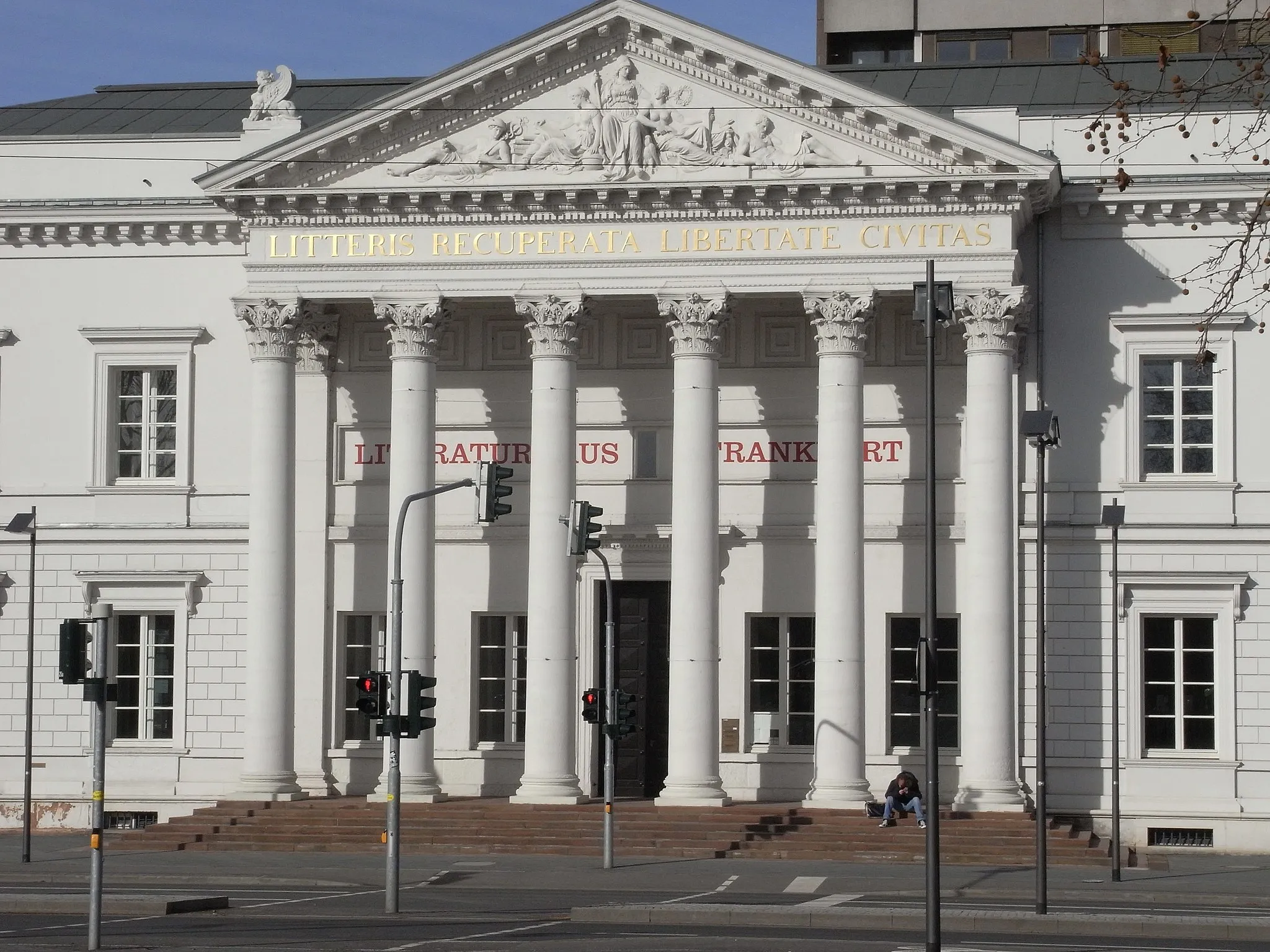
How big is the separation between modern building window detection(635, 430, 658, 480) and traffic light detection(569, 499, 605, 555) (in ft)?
27.4

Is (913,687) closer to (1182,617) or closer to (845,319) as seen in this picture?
(1182,617)

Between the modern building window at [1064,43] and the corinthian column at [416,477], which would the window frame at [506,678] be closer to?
the corinthian column at [416,477]

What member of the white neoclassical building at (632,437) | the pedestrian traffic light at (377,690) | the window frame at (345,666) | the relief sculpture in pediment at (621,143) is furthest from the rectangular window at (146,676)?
the pedestrian traffic light at (377,690)

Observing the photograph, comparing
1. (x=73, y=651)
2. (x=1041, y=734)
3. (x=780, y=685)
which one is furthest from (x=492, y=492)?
(x=780, y=685)

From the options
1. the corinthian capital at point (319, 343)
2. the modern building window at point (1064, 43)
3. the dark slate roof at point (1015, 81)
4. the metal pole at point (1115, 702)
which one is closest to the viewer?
the metal pole at point (1115, 702)

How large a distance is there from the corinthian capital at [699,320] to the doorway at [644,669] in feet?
18.4

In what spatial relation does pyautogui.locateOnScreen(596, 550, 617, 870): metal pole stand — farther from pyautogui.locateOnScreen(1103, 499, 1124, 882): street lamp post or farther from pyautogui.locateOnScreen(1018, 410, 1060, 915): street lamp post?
pyautogui.locateOnScreen(1103, 499, 1124, 882): street lamp post

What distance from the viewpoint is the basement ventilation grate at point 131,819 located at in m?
43.4

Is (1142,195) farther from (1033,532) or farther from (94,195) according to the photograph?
(94,195)

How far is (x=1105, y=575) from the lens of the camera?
4094 centimetres

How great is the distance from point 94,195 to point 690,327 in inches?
545

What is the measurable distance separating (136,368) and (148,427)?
1.30 metres

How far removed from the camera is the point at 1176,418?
135 feet

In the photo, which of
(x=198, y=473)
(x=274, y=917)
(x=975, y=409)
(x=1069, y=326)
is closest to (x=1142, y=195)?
(x=1069, y=326)
